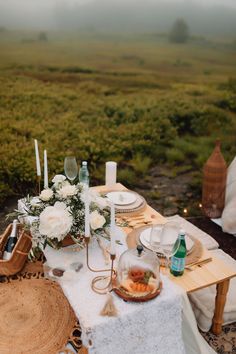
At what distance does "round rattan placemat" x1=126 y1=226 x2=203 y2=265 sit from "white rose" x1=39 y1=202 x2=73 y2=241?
38 centimetres

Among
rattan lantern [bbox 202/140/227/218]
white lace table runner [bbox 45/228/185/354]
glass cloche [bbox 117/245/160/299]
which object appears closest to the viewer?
white lace table runner [bbox 45/228/185/354]

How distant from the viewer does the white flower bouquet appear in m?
→ 1.62

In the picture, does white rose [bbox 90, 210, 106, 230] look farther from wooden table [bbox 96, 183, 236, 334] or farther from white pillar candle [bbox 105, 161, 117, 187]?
white pillar candle [bbox 105, 161, 117, 187]

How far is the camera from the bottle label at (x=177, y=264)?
1.63 metres

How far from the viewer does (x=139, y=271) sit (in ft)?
5.11

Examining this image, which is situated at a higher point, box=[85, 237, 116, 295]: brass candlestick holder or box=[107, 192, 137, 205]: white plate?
box=[107, 192, 137, 205]: white plate

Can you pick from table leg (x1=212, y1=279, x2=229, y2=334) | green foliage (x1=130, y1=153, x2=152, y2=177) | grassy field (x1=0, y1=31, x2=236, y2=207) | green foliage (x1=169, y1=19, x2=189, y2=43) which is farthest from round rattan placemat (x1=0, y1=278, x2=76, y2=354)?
green foliage (x1=169, y1=19, x2=189, y2=43)

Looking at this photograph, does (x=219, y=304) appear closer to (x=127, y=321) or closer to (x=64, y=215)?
(x=127, y=321)

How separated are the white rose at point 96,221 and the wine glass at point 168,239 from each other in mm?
281

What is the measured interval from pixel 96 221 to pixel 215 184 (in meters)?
1.76

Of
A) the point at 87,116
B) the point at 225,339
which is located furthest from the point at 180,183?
the point at 225,339

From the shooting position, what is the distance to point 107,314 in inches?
55.7

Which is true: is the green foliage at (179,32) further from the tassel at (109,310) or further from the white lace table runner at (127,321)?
the tassel at (109,310)

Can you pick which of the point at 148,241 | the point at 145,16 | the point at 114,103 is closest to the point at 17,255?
the point at 148,241
